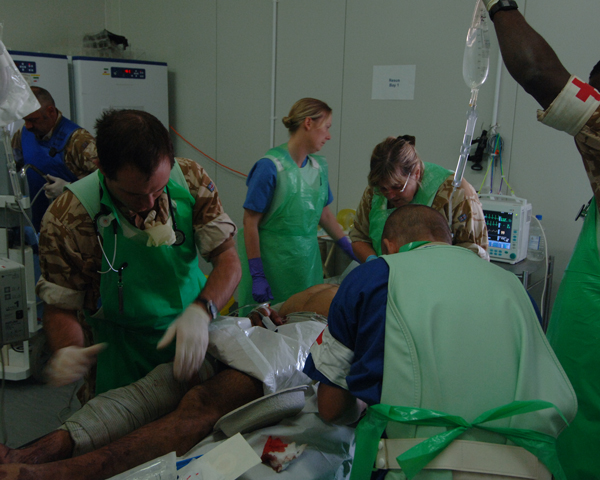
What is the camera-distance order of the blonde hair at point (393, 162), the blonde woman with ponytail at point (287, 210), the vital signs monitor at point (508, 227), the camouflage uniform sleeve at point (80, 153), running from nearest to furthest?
the blonde hair at point (393, 162) → the blonde woman with ponytail at point (287, 210) → the vital signs monitor at point (508, 227) → the camouflage uniform sleeve at point (80, 153)

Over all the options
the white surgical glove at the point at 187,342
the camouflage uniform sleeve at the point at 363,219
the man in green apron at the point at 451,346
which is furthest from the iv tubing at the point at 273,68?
the man in green apron at the point at 451,346

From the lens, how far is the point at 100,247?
4.69 ft

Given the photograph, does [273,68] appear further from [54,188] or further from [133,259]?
[133,259]

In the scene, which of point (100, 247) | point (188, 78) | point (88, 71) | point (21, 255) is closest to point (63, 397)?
point (21, 255)

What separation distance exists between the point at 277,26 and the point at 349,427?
3253 mm

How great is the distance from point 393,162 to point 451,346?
3.63 ft

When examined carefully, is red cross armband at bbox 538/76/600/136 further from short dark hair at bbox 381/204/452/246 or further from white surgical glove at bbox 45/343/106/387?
white surgical glove at bbox 45/343/106/387

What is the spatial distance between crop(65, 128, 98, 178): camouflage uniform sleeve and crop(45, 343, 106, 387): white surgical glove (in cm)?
171

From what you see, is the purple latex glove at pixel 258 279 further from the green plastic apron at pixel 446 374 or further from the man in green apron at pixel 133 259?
the green plastic apron at pixel 446 374

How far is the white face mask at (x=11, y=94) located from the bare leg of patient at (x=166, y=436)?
945 millimetres

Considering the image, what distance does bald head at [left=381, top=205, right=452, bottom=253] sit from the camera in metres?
1.15

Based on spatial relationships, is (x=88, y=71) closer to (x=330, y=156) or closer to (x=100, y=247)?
(x=330, y=156)

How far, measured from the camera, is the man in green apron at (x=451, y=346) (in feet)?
2.92

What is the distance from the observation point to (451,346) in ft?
2.91
